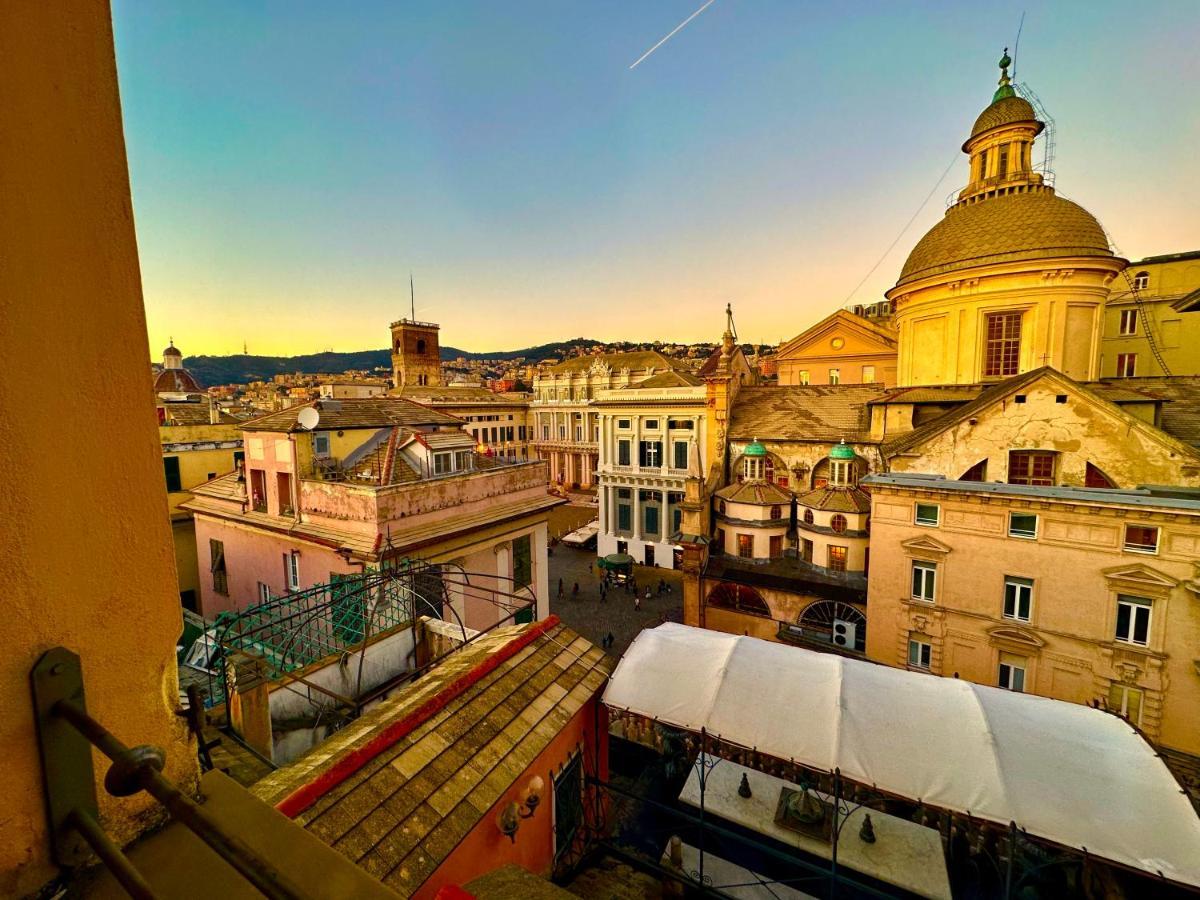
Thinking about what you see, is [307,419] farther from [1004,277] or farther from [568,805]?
[1004,277]

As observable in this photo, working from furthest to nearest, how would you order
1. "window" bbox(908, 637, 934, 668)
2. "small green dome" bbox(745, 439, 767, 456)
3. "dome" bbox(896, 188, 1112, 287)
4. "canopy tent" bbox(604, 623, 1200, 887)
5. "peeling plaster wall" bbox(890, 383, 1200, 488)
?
"small green dome" bbox(745, 439, 767, 456) → "dome" bbox(896, 188, 1112, 287) → "window" bbox(908, 637, 934, 668) → "peeling plaster wall" bbox(890, 383, 1200, 488) → "canopy tent" bbox(604, 623, 1200, 887)

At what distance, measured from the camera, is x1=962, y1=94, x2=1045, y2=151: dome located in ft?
72.6

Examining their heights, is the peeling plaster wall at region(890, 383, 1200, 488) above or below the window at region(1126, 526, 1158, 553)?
above

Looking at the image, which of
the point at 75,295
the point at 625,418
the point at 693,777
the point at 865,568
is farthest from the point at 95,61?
the point at 625,418

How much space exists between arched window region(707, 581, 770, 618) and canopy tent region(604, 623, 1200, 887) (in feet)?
38.7

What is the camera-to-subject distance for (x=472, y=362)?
647ft

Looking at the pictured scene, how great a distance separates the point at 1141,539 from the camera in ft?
47.2

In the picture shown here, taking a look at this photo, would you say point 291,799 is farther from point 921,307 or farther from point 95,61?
point 921,307

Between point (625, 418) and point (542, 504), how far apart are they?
66.2ft

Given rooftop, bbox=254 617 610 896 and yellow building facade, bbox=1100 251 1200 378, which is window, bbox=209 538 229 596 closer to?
rooftop, bbox=254 617 610 896

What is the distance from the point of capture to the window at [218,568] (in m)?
16.7

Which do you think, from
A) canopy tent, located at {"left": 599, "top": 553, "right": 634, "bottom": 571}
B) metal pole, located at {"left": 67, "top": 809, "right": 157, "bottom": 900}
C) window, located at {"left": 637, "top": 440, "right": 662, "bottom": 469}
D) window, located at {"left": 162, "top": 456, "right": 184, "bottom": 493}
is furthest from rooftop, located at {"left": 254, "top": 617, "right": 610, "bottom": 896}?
window, located at {"left": 637, "top": 440, "right": 662, "bottom": 469}

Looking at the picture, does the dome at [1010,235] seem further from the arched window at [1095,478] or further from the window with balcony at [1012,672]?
the window with balcony at [1012,672]

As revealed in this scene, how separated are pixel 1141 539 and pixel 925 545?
526 centimetres
